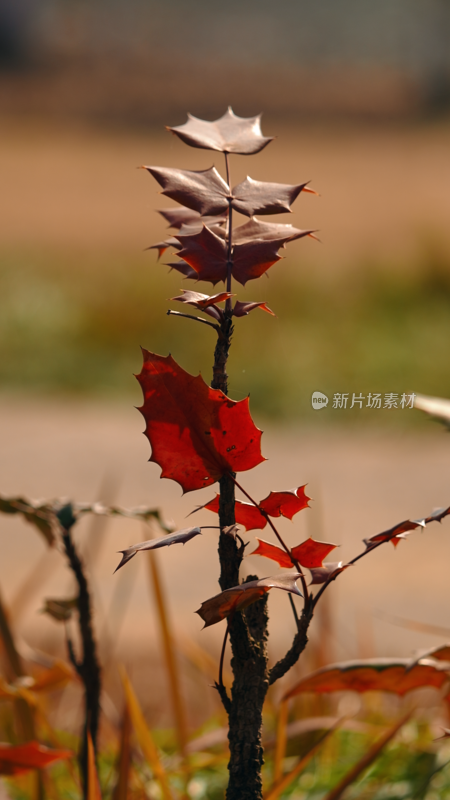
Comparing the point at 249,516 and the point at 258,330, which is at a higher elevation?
the point at 258,330

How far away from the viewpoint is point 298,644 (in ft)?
0.80

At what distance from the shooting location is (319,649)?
2.18ft

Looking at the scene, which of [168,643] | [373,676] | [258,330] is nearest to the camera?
[373,676]

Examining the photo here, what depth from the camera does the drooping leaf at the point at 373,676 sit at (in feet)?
1.04

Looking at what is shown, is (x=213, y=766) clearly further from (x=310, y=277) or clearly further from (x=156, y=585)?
(x=310, y=277)

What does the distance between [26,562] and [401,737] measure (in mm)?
992

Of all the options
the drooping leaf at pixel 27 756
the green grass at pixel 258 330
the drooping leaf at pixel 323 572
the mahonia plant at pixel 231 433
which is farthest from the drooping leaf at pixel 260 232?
the green grass at pixel 258 330

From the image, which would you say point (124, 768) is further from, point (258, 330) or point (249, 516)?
point (258, 330)

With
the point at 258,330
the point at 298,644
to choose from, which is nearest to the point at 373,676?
the point at 298,644

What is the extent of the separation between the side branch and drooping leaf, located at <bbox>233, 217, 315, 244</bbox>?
0.38 feet

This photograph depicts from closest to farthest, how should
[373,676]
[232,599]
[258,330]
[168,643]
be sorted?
[232,599]
[373,676]
[168,643]
[258,330]

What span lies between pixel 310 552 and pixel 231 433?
0.05 m

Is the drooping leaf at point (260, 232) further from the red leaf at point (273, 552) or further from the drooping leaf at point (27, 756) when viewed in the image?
the drooping leaf at point (27, 756)

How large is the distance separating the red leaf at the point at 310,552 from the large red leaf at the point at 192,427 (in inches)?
1.3
